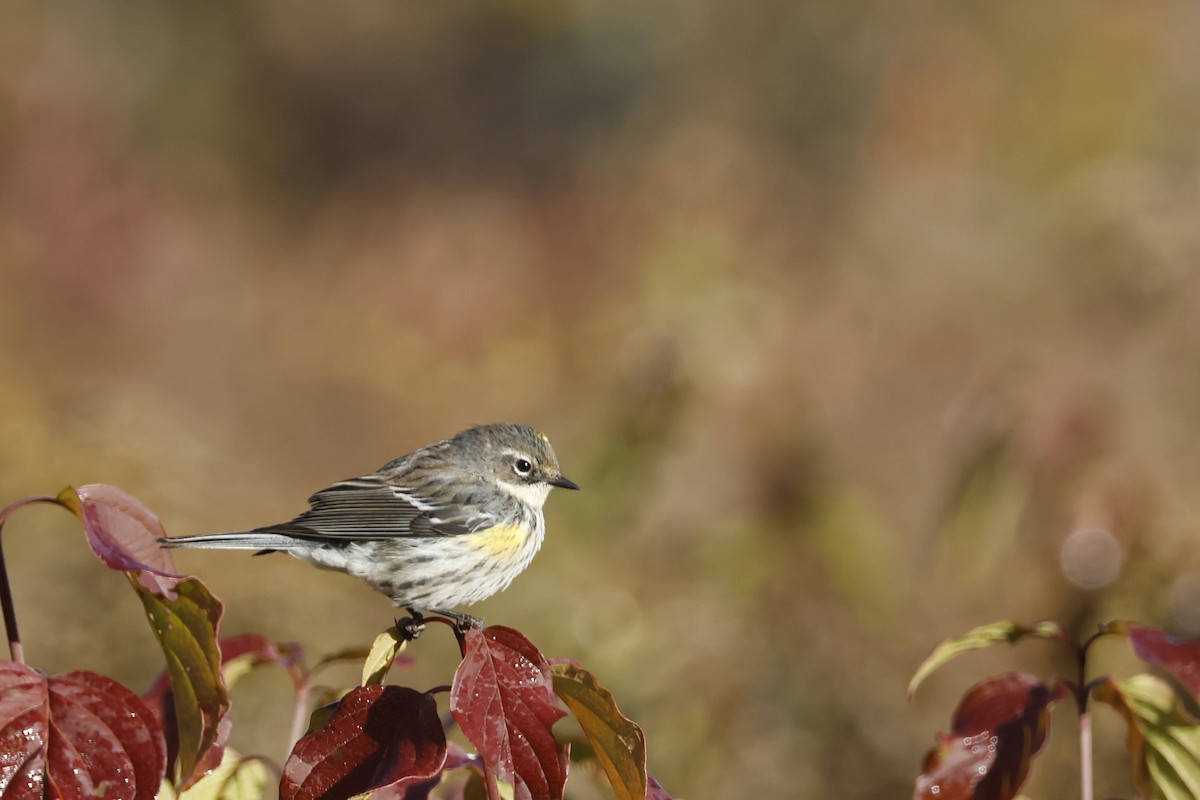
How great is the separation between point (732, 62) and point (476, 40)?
12.2ft

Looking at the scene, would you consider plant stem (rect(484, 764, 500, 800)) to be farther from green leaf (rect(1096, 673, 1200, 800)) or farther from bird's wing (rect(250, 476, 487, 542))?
bird's wing (rect(250, 476, 487, 542))

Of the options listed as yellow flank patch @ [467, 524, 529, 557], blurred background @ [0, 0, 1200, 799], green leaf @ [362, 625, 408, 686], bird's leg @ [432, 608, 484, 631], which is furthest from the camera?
blurred background @ [0, 0, 1200, 799]

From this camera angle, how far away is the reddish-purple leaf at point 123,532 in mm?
2047

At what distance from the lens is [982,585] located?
23.3ft

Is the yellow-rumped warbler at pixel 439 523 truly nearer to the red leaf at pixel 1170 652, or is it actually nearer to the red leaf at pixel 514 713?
the red leaf at pixel 514 713

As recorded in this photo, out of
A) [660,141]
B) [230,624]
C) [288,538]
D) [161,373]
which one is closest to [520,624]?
[230,624]

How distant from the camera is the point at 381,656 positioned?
7.93 feet

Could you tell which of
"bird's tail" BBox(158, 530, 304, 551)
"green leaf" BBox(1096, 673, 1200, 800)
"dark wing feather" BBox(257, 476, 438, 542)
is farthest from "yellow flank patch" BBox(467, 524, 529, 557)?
"green leaf" BBox(1096, 673, 1200, 800)

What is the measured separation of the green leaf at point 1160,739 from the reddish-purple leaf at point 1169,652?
10 centimetres

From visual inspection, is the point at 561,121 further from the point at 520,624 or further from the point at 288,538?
the point at 288,538

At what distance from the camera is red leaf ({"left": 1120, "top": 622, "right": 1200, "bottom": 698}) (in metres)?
2.42

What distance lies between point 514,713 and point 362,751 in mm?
282

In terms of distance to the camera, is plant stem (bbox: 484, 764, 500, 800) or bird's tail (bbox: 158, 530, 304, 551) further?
bird's tail (bbox: 158, 530, 304, 551)

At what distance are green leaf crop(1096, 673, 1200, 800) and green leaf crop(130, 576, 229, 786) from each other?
5.89 ft
